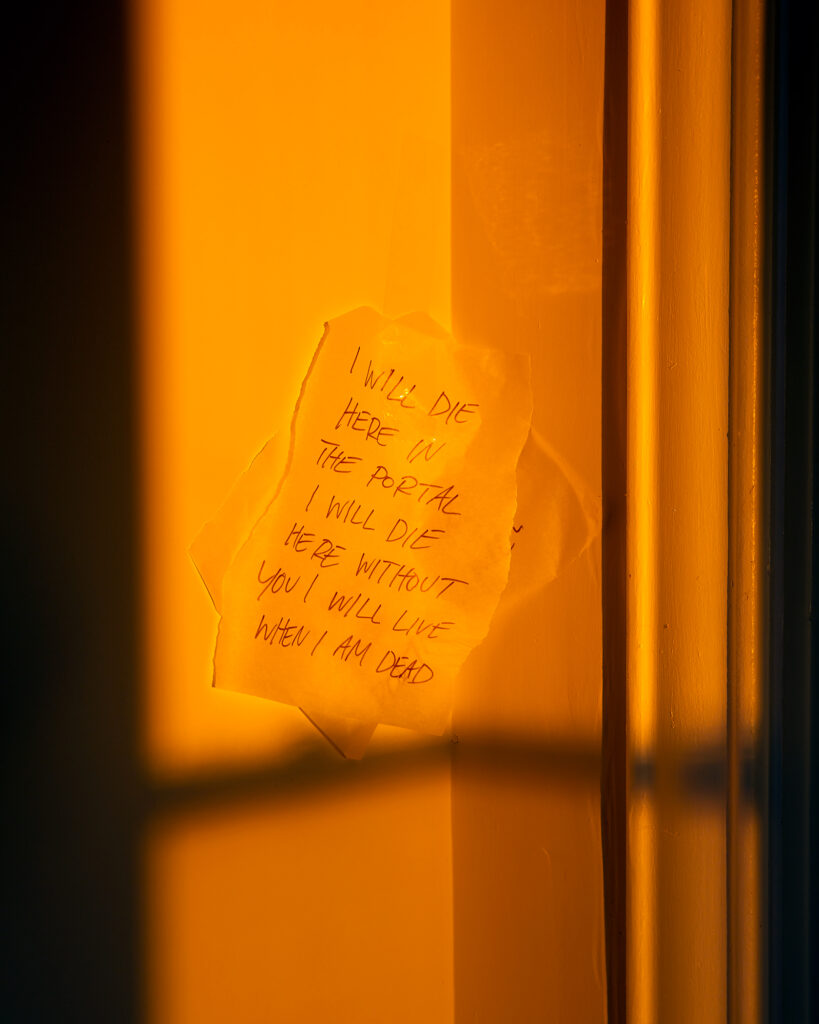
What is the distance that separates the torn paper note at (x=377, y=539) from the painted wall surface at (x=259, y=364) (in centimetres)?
2

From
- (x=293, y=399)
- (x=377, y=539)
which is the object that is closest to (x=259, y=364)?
(x=293, y=399)

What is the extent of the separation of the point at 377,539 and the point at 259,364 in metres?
0.14

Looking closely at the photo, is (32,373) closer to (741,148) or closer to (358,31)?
(358,31)

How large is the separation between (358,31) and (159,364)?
0.27 meters

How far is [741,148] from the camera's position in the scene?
0.41 metres

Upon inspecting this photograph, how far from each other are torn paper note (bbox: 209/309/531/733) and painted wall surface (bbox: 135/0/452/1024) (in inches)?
1.0

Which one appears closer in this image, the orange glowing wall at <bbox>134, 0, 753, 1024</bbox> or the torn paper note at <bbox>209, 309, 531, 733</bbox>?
the orange glowing wall at <bbox>134, 0, 753, 1024</bbox>

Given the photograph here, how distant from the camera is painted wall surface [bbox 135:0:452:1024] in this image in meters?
0.50

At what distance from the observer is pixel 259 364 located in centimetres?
52

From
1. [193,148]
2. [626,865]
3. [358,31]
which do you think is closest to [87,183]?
[193,148]

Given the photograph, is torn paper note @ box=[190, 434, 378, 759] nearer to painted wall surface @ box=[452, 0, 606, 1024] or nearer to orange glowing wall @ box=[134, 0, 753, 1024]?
orange glowing wall @ box=[134, 0, 753, 1024]

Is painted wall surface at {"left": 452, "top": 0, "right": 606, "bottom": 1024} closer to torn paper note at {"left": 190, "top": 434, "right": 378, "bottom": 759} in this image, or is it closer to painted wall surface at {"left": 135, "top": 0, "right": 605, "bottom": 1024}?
painted wall surface at {"left": 135, "top": 0, "right": 605, "bottom": 1024}

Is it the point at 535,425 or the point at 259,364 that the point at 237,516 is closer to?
the point at 259,364

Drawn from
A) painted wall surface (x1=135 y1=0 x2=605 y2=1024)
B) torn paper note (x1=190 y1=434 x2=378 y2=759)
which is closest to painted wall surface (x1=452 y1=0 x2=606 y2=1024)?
painted wall surface (x1=135 y1=0 x2=605 y2=1024)
